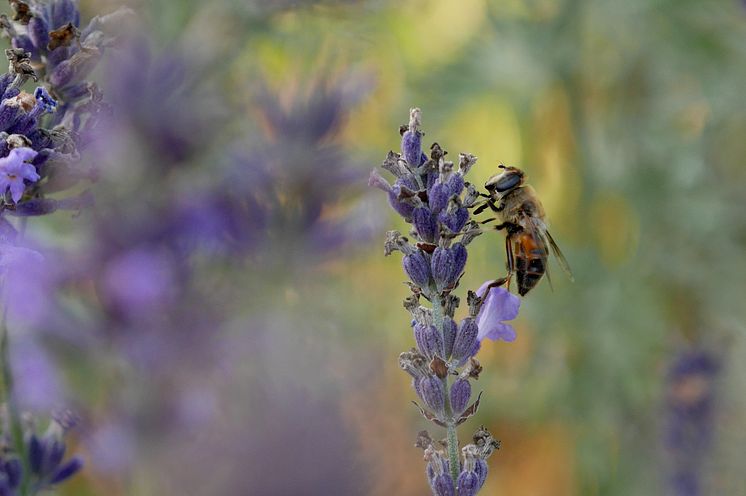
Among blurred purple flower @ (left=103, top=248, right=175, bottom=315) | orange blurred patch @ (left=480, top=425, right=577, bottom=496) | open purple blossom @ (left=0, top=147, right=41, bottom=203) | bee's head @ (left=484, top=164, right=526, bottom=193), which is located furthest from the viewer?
orange blurred patch @ (left=480, top=425, right=577, bottom=496)

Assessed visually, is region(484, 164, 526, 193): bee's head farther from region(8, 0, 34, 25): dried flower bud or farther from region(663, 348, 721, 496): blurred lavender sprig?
region(663, 348, 721, 496): blurred lavender sprig

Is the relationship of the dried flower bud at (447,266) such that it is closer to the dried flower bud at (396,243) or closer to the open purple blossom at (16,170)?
the dried flower bud at (396,243)

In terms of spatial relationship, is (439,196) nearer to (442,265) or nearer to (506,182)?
(442,265)

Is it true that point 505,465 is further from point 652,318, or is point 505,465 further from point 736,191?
point 736,191

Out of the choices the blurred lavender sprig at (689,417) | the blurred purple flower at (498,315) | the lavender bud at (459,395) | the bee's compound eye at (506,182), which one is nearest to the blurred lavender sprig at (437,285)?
the lavender bud at (459,395)

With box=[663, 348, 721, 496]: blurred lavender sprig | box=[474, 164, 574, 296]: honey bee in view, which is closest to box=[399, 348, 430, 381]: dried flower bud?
box=[474, 164, 574, 296]: honey bee

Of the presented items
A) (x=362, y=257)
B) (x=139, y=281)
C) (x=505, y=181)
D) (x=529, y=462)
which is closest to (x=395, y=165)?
(x=505, y=181)

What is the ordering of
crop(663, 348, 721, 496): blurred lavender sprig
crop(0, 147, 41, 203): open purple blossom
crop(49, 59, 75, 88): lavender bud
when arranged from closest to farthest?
crop(0, 147, 41, 203): open purple blossom < crop(49, 59, 75, 88): lavender bud < crop(663, 348, 721, 496): blurred lavender sprig
